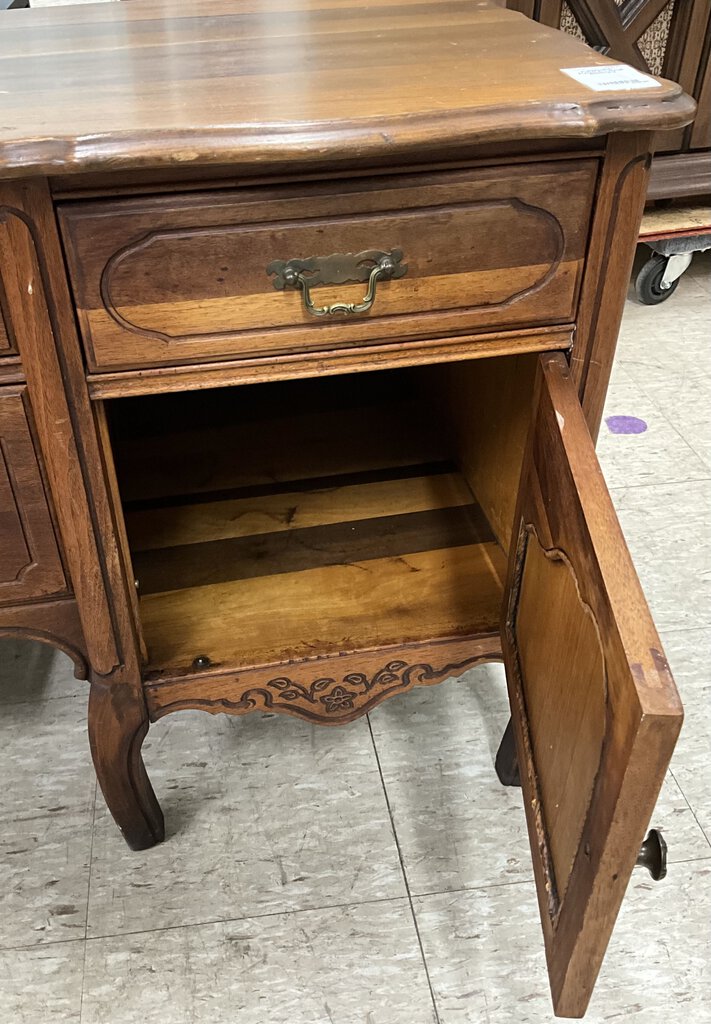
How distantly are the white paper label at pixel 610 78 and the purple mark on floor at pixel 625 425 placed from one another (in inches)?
43.2

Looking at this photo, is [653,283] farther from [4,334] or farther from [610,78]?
[4,334]

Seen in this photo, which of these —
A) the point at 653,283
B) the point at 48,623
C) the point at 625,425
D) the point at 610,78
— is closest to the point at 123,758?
the point at 48,623

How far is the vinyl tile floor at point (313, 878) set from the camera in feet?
3.05

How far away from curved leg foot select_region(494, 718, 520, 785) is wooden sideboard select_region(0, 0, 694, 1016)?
0.15 meters

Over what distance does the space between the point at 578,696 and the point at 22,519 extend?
52 cm

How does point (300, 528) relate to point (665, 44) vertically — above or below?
below

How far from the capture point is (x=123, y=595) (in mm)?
845

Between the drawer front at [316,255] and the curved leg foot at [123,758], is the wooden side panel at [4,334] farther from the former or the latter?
the curved leg foot at [123,758]

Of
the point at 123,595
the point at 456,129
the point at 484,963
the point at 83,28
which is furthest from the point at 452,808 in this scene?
the point at 83,28

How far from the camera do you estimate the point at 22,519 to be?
816mm

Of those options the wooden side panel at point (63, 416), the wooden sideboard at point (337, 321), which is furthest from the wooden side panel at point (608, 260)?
the wooden side panel at point (63, 416)

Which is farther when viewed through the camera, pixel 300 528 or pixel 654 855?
pixel 300 528

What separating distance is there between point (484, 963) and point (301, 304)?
73 cm

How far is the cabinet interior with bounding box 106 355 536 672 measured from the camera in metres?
0.99
